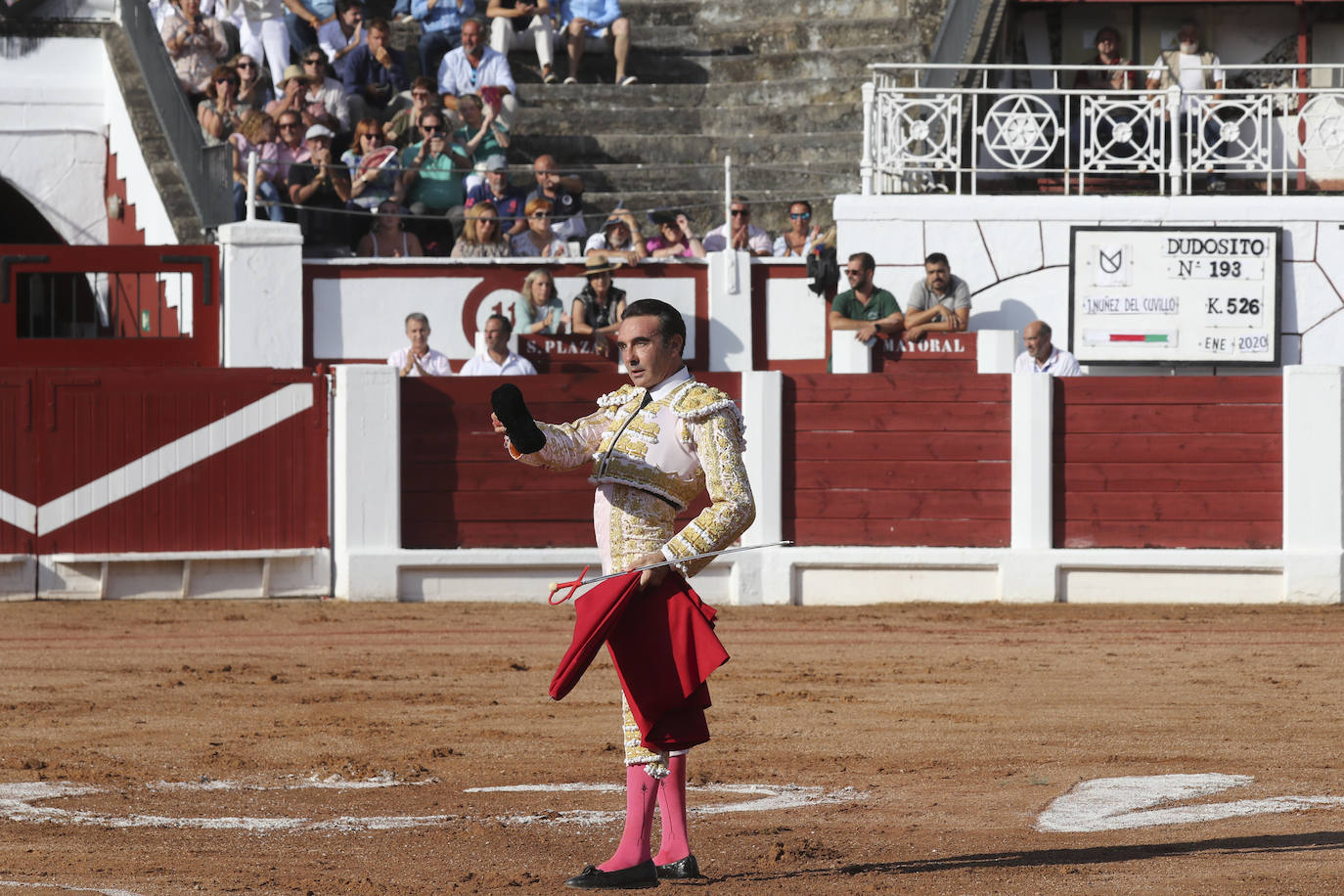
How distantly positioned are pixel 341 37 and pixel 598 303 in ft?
12.6

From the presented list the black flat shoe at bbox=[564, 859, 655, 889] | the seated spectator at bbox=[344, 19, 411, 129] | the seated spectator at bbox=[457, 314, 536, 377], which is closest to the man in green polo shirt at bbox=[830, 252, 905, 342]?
the seated spectator at bbox=[457, 314, 536, 377]

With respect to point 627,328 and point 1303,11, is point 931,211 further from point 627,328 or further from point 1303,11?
point 627,328

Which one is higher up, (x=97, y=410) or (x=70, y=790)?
(x=97, y=410)

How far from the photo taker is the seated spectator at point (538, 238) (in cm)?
1348

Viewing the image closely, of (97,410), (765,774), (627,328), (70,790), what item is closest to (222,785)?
(70,790)

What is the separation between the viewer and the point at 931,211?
42.8 ft

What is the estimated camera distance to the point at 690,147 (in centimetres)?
1555

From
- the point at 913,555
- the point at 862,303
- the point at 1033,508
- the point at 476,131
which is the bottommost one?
the point at 913,555

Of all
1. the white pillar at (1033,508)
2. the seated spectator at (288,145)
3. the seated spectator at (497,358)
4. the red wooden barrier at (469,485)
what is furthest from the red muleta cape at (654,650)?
the seated spectator at (288,145)

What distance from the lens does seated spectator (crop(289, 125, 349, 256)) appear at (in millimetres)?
13406

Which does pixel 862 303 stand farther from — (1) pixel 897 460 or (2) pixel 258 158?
(2) pixel 258 158

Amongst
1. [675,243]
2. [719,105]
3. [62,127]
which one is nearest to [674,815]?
[675,243]

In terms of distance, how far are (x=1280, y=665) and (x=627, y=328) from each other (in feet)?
16.3

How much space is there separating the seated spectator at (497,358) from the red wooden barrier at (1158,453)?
3.16 m
